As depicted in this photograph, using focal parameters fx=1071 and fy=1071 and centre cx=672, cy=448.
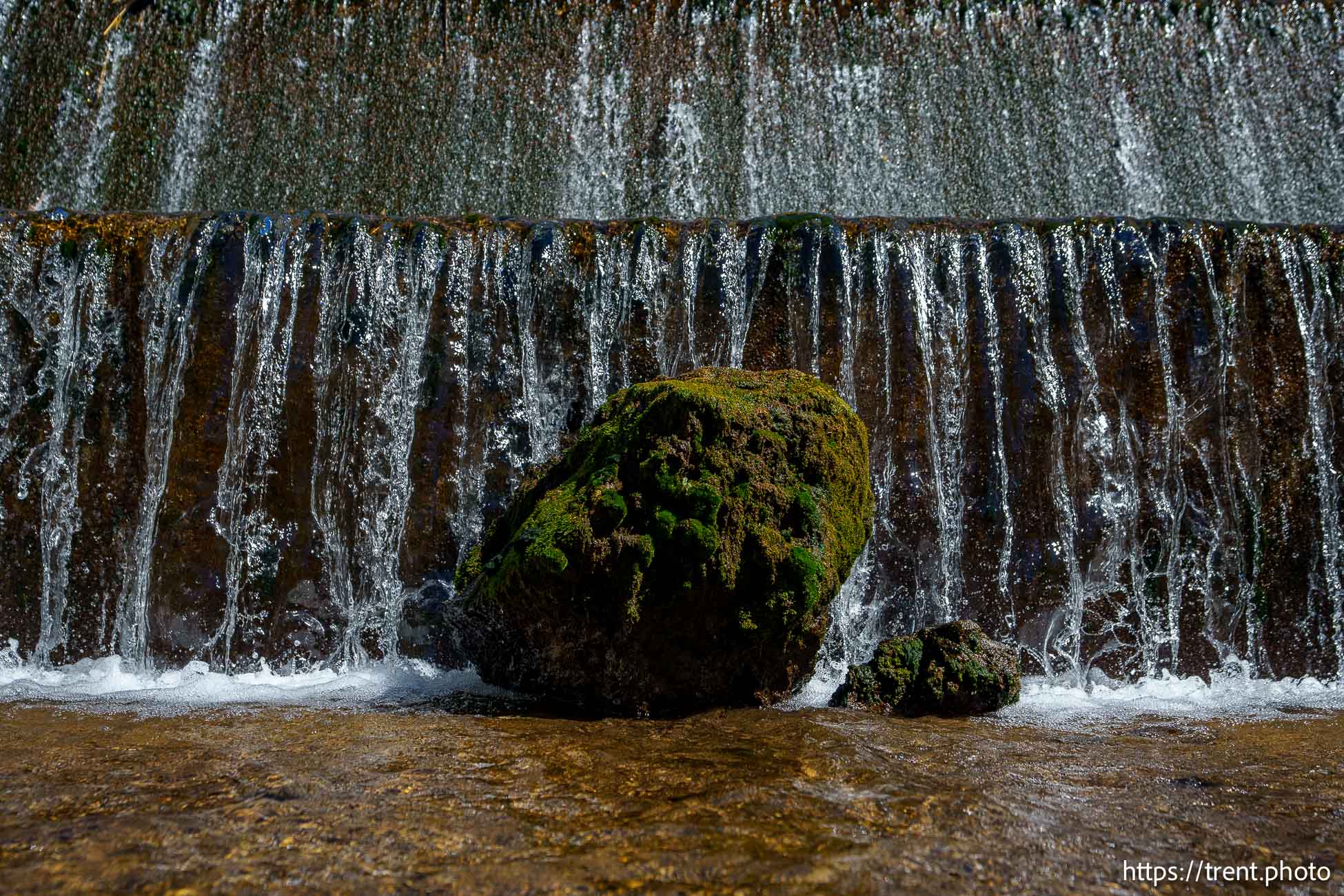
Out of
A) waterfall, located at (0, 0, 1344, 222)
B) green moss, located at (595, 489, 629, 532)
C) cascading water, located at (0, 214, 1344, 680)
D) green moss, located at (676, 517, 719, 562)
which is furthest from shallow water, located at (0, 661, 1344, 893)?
waterfall, located at (0, 0, 1344, 222)

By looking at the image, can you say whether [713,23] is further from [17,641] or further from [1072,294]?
[17,641]

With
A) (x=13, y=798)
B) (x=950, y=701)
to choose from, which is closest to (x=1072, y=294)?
(x=950, y=701)

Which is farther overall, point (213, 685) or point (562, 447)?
point (562, 447)

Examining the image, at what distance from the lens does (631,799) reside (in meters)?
2.83

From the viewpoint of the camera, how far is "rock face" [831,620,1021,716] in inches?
174

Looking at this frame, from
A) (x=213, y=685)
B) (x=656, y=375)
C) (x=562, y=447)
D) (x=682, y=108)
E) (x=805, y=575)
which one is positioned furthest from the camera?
(x=682, y=108)

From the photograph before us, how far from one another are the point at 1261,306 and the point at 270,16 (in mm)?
9127

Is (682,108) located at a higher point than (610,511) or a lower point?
higher

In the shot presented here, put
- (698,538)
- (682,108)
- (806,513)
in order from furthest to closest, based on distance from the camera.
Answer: (682,108) → (806,513) → (698,538)

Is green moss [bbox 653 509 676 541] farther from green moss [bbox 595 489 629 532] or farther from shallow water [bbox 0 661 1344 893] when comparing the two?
shallow water [bbox 0 661 1344 893]

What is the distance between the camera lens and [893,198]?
33.0ft

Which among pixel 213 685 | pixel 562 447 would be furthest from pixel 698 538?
pixel 213 685

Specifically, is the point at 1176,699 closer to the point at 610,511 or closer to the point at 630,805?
the point at 610,511

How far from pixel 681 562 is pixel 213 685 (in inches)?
104
